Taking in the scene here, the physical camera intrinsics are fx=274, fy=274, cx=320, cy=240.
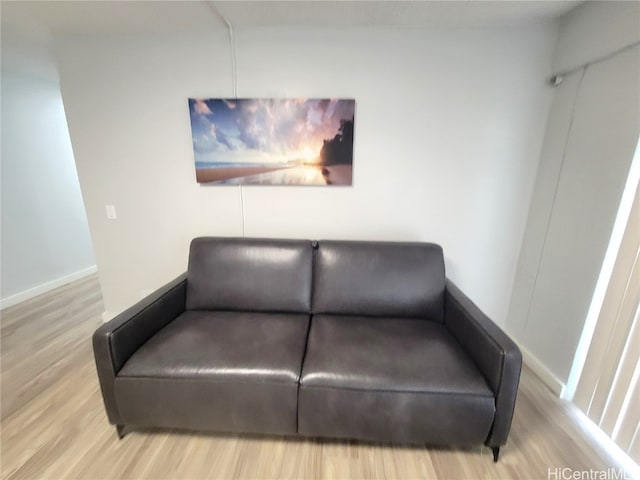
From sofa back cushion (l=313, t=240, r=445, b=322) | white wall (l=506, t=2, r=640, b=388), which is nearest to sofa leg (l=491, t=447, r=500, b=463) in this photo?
sofa back cushion (l=313, t=240, r=445, b=322)

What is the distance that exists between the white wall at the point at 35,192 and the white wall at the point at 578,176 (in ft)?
14.9

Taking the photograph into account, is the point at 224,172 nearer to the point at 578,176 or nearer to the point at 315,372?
the point at 315,372

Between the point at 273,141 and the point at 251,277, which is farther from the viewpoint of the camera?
the point at 273,141

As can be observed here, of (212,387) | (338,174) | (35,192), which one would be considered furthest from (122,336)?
(35,192)

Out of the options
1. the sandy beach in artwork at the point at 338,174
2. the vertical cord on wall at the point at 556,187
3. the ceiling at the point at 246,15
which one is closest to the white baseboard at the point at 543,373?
the vertical cord on wall at the point at 556,187

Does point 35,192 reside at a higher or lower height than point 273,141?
lower

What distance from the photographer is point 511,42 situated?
1766 mm

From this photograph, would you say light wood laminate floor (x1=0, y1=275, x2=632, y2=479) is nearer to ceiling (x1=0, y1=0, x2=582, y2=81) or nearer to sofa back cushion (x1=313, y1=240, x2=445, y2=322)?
sofa back cushion (x1=313, y1=240, x2=445, y2=322)

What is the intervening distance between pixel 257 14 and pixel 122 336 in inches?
76.7

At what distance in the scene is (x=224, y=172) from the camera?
2.04m

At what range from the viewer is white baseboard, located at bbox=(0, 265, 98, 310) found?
274cm

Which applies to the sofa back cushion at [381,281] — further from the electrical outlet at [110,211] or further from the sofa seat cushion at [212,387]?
the electrical outlet at [110,211]

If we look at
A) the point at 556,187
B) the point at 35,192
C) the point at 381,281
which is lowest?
the point at 381,281

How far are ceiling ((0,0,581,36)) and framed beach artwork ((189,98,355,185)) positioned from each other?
456 millimetres
